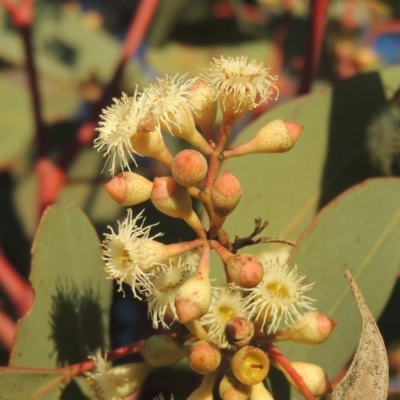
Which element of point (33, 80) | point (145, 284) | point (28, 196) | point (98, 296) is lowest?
point (28, 196)

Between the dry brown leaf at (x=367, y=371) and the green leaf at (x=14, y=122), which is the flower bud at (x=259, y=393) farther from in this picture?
the green leaf at (x=14, y=122)

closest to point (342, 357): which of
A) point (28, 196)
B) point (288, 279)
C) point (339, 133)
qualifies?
point (288, 279)

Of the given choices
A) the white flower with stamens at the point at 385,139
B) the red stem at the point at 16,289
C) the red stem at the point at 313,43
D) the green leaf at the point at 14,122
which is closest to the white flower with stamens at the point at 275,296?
the white flower with stamens at the point at 385,139

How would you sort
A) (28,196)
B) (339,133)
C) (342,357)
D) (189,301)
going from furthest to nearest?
(28,196), (339,133), (342,357), (189,301)

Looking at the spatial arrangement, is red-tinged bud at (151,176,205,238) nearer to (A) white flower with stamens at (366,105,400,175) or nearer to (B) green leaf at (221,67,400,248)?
(B) green leaf at (221,67,400,248)

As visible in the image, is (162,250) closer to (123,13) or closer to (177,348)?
(177,348)
